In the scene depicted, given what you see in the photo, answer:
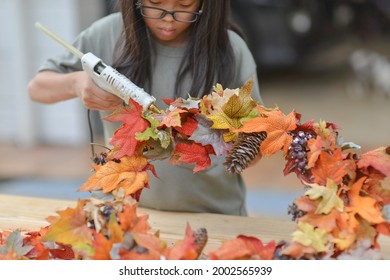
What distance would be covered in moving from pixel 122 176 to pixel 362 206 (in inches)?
15.6

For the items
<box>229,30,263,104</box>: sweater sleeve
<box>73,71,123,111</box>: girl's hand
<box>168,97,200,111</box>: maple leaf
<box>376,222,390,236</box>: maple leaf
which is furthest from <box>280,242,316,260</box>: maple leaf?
<box>229,30,263,104</box>: sweater sleeve

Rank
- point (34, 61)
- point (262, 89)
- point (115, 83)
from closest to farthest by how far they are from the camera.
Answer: point (115, 83) < point (34, 61) < point (262, 89)

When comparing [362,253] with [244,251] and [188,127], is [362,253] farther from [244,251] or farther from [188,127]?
[188,127]

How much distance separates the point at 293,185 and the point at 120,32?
2341 mm

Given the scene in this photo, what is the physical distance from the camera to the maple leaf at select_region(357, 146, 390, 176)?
1.04 m

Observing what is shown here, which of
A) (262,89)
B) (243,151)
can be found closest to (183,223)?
(243,151)

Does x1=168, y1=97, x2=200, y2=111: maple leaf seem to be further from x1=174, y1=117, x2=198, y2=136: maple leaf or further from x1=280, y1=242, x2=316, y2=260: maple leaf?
x1=280, y1=242, x2=316, y2=260: maple leaf

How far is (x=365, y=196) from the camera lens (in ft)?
3.40

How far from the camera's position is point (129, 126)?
45.5 inches

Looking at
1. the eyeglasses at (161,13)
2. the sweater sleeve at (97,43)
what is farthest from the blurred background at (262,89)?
the eyeglasses at (161,13)

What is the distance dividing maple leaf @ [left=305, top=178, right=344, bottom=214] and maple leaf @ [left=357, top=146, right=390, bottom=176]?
6cm
